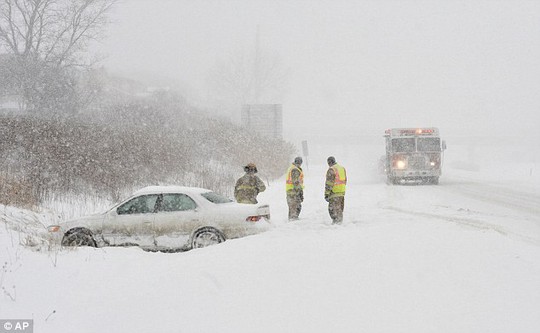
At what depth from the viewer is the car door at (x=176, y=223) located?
9336 mm

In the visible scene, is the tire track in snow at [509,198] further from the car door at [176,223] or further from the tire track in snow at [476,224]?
the car door at [176,223]

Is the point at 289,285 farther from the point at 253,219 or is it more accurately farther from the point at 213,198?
the point at 213,198

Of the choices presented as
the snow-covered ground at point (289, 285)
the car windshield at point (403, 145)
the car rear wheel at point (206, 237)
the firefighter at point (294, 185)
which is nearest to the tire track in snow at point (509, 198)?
the car windshield at point (403, 145)

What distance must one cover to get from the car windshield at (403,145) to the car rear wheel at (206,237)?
17118 mm

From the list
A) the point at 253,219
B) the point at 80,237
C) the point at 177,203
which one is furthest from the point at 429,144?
the point at 80,237

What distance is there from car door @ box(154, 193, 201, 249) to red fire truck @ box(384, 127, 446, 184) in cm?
1697

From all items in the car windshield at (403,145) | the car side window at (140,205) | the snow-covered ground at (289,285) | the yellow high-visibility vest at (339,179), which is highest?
the car windshield at (403,145)

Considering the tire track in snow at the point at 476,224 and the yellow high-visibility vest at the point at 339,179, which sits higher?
the yellow high-visibility vest at the point at 339,179

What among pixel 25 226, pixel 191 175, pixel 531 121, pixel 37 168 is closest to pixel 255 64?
pixel 191 175

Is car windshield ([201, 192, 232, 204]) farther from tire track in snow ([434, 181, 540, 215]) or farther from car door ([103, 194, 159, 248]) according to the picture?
tire track in snow ([434, 181, 540, 215])

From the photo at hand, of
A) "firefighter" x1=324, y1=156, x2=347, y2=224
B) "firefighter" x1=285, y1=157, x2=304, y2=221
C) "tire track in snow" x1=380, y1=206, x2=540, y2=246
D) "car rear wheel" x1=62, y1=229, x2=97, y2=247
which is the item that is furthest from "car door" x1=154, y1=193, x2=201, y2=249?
"tire track in snow" x1=380, y1=206, x2=540, y2=246

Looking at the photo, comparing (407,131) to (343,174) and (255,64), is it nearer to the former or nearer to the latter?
(343,174)

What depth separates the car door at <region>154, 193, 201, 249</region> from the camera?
9.34 m

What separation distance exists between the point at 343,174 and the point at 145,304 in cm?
652
